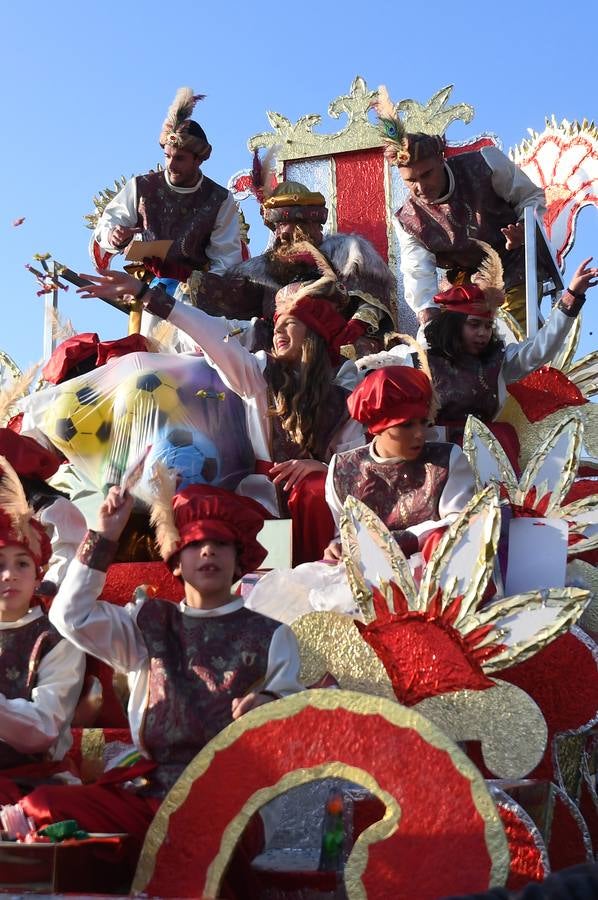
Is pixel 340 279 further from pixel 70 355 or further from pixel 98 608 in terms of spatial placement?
pixel 98 608

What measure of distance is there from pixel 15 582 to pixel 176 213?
3.68 metres

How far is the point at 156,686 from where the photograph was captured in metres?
3.26

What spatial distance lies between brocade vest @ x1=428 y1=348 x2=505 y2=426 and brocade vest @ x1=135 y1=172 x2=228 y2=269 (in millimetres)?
1816

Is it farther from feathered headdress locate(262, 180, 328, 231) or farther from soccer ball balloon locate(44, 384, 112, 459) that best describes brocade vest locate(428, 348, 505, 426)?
feathered headdress locate(262, 180, 328, 231)

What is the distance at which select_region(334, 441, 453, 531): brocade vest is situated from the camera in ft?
14.4

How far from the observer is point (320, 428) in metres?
5.25

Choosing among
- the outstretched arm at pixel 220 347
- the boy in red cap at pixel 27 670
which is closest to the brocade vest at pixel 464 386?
the outstretched arm at pixel 220 347

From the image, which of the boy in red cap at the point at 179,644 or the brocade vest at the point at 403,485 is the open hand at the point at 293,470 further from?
the boy in red cap at the point at 179,644

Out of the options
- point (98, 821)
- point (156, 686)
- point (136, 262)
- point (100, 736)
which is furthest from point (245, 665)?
point (136, 262)

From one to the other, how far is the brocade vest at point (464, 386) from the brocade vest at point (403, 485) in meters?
1.00

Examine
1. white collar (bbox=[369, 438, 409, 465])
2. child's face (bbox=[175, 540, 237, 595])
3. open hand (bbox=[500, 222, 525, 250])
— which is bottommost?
child's face (bbox=[175, 540, 237, 595])

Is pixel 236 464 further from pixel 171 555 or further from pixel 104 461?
pixel 171 555

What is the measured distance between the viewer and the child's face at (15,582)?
3.51 metres

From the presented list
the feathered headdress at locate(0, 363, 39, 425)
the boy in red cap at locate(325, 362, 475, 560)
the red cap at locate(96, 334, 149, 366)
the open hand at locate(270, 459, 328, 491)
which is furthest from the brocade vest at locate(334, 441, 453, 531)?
the red cap at locate(96, 334, 149, 366)
